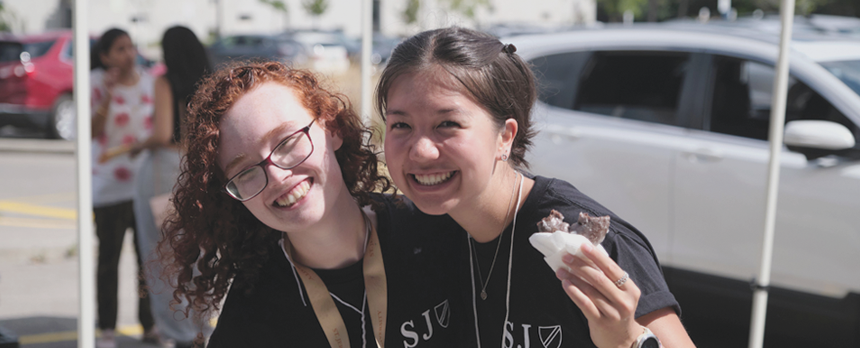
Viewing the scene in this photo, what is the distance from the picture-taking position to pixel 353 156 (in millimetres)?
1892

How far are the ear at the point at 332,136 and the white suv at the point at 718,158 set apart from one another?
1.43 metres

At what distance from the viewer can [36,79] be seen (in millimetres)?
10344

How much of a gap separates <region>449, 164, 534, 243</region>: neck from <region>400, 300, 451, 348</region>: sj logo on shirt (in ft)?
0.73

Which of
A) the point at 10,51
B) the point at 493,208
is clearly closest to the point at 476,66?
the point at 493,208

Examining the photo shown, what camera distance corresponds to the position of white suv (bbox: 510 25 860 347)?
11.3 feet

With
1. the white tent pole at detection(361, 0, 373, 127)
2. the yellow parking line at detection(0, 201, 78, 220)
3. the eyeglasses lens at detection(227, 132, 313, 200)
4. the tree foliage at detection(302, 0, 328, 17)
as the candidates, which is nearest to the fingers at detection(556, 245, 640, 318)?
the eyeglasses lens at detection(227, 132, 313, 200)

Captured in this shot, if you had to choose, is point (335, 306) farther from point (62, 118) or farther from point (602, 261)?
point (62, 118)

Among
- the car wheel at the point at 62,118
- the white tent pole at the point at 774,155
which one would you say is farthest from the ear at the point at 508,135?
the car wheel at the point at 62,118

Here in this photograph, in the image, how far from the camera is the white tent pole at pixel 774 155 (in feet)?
8.82

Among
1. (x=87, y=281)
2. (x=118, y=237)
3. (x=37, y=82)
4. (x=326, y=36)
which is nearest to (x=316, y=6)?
(x=326, y=36)

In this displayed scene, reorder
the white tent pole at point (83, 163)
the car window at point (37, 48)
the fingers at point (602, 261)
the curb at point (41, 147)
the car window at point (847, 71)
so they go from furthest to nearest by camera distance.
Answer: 1. the curb at point (41, 147)
2. the car window at point (37, 48)
3. the car window at point (847, 71)
4. the white tent pole at point (83, 163)
5. the fingers at point (602, 261)

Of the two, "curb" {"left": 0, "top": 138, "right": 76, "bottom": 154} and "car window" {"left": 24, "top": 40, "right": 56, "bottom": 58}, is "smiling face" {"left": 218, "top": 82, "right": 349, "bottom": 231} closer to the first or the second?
"car window" {"left": 24, "top": 40, "right": 56, "bottom": 58}

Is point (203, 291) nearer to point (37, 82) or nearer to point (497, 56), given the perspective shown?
point (497, 56)

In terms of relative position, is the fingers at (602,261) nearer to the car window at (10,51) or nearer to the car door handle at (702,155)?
the car door handle at (702,155)
